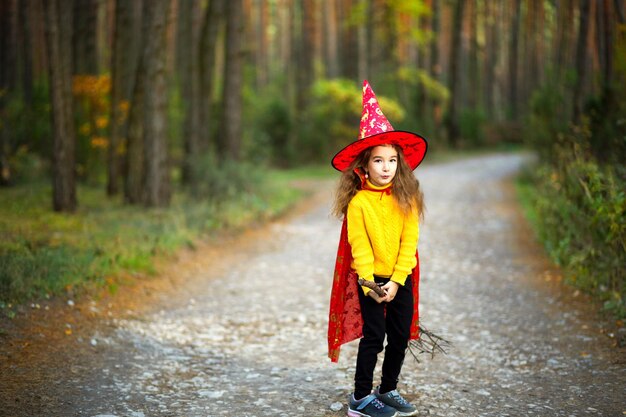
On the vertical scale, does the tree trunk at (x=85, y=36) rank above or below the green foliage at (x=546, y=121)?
above

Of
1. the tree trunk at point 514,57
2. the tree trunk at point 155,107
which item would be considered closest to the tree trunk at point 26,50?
the tree trunk at point 155,107

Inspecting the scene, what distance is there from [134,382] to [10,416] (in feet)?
3.43

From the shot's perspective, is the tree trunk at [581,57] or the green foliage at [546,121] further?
the green foliage at [546,121]

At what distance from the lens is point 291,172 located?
2481 centimetres

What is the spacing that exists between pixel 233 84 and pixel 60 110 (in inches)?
209

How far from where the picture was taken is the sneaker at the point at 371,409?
14.1 feet

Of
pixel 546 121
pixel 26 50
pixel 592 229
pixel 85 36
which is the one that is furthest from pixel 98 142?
pixel 26 50

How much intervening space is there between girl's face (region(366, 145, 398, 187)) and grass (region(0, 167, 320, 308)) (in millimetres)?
3728

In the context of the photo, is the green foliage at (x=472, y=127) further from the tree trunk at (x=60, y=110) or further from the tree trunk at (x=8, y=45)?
the tree trunk at (x=60, y=110)

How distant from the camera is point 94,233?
9398 millimetres

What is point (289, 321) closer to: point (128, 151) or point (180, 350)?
point (180, 350)

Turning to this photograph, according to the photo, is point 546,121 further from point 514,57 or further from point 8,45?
point 514,57

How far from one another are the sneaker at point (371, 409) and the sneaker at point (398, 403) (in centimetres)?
7

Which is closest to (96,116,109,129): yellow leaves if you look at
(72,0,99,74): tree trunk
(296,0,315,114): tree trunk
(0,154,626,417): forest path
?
(72,0,99,74): tree trunk
